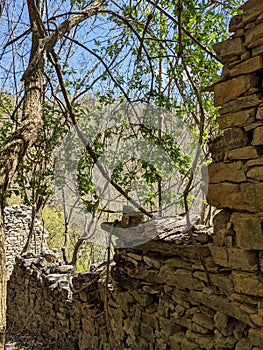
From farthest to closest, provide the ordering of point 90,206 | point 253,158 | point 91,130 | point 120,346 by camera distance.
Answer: point 91,130 → point 120,346 → point 90,206 → point 253,158

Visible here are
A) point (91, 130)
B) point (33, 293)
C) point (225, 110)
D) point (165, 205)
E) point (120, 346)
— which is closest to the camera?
point (225, 110)

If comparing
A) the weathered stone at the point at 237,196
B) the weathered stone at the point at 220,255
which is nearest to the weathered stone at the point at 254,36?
the weathered stone at the point at 237,196

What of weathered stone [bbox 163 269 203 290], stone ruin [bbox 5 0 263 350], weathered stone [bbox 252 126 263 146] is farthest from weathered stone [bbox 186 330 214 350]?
weathered stone [bbox 252 126 263 146]

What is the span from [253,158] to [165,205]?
208 cm

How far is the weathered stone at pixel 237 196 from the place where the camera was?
2.32 meters

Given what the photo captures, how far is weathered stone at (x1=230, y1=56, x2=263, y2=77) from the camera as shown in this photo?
7.63 ft

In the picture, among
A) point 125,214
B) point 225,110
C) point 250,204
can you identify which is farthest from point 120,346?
point 225,110

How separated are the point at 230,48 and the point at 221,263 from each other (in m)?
1.43

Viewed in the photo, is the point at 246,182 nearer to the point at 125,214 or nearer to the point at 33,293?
the point at 125,214

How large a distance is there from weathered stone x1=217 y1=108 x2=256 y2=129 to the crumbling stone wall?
7.27 metres

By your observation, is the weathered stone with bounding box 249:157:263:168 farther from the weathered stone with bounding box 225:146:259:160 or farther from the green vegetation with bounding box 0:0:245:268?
the green vegetation with bounding box 0:0:245:268

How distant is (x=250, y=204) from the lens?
2.37m

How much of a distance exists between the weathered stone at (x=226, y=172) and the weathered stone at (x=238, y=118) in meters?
0.25

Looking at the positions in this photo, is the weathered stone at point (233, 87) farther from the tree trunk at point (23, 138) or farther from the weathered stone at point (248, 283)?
the tree trunk at point (23, 138)
